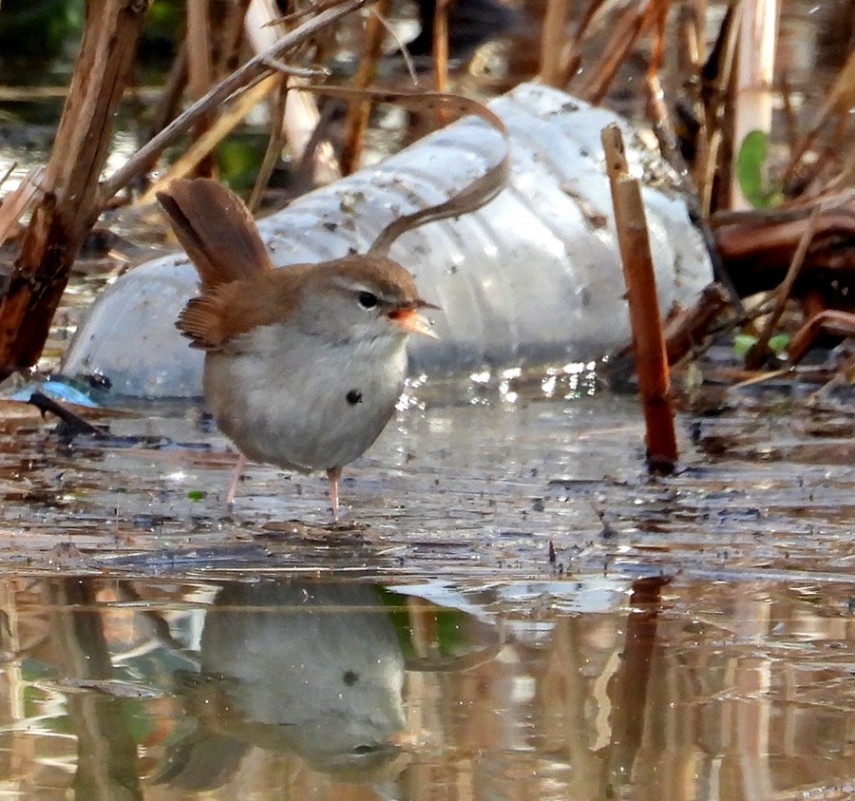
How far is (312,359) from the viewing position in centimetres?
411

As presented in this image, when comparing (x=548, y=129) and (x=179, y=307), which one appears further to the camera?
(x=548, y=129)

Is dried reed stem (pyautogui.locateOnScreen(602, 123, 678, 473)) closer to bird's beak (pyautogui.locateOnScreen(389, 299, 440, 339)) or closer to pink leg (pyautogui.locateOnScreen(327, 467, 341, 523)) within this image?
bird's beak (pyautogui.locateOnScreen(389, 299, 440, 339))

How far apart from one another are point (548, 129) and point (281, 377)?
228 cm

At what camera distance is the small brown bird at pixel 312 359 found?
13.2 ft

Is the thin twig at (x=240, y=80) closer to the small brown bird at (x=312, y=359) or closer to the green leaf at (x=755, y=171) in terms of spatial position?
the small brown bird at (x=312, y=359)

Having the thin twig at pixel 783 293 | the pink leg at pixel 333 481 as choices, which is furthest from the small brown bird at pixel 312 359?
the thin twig at pixel 783 293

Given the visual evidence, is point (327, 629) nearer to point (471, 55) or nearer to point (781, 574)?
point (781, 574)

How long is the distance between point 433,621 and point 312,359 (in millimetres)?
1206

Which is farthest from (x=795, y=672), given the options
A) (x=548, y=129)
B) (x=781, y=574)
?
(x=548, y=129)

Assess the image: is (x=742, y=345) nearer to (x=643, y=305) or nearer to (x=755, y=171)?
(x=755, y=171)

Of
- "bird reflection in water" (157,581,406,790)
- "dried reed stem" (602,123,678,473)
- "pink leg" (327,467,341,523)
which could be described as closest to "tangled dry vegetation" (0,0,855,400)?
"dried reed stem" (602,123,678,473)

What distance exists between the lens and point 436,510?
394cm

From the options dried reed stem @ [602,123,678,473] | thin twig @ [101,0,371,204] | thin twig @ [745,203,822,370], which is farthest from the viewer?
thin twig @ [745,203,822,370]

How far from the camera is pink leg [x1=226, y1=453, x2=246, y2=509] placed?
4.06 metres
